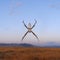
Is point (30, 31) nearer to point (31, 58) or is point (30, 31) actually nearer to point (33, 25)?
point (33, 25)

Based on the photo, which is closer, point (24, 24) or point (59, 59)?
point (59, 59)

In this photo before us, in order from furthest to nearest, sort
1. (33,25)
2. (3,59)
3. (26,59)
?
(33,25), (3,59), (26,59)

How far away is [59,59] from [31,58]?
2.78 m

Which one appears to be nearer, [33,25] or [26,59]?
[26,59]

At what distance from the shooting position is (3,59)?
25.5 meters

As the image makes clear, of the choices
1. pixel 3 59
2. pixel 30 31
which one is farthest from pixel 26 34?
pixel 3 59

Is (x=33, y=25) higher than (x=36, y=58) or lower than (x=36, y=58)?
higher

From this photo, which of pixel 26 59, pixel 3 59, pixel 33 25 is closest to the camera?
pixel 26 59

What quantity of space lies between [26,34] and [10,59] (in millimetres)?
8370

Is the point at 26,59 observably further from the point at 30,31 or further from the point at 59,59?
the point at 30,31

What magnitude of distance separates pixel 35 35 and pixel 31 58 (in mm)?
8087

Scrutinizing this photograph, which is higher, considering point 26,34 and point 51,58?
point 26,34

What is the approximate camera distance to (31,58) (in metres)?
24.3

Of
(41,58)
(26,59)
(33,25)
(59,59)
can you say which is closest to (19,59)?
(26,59)
